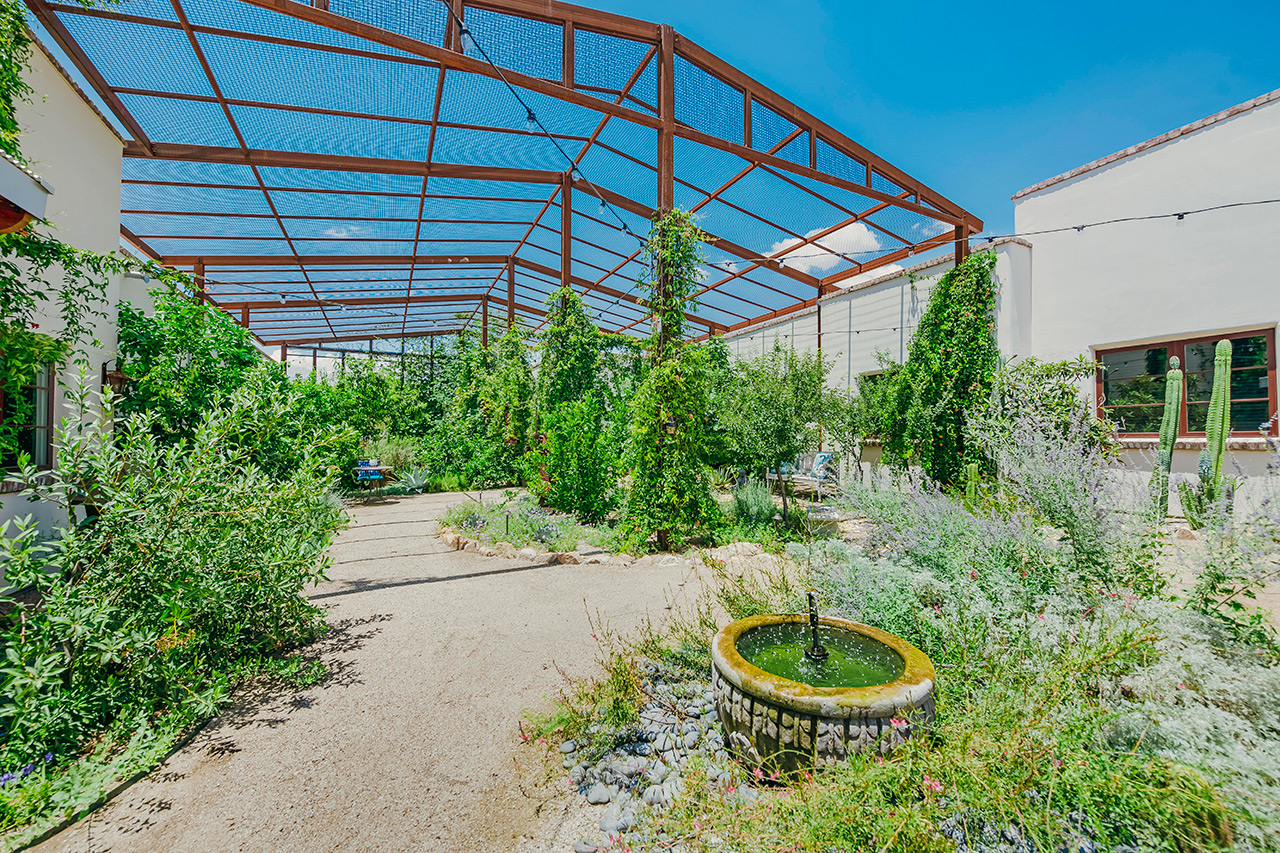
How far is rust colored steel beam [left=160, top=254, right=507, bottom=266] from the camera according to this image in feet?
30.8

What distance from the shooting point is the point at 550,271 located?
12414 mm

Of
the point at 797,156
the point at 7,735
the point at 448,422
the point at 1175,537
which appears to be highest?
the point at 797,156

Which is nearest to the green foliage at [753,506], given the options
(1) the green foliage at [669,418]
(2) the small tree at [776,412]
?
(2) the small tree at [776,412]

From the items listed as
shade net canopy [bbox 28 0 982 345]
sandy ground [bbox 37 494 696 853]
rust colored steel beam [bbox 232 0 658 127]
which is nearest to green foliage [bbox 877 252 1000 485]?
shade net canopy [bbox 28 0 982 345]

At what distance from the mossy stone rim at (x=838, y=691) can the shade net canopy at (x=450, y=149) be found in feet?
16.8

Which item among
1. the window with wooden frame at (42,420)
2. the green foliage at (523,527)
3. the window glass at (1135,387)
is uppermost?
the window glass at (1135,387)

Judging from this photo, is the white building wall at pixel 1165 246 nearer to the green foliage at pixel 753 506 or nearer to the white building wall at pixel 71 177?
the green foliage at pixel 753 506

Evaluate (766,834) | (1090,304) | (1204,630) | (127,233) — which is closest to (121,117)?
(127,233)

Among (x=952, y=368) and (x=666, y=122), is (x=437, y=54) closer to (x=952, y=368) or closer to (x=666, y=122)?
(x=666, y=122)

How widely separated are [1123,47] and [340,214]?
10515mm

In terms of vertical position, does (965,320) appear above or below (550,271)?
below

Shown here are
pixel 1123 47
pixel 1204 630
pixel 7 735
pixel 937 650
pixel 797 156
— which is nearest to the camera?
pixel 7 735

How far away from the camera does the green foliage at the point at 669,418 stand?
5.85 metres

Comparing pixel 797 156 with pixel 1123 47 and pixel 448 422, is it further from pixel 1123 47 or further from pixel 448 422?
pixel 448 422
